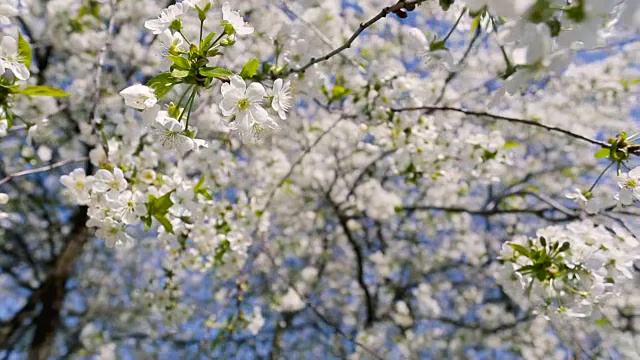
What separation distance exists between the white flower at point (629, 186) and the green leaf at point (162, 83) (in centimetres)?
108

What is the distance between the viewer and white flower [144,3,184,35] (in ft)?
3.71

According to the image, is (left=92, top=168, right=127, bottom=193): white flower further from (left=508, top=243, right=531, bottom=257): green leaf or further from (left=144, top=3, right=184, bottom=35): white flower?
(left=508, top=243, right=531, bottom=257): green leaf

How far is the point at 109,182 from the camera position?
1.51 m

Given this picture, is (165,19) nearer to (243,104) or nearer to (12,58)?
(243,104)

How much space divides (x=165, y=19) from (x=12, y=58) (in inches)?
19.7

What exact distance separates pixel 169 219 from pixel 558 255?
1.20 m

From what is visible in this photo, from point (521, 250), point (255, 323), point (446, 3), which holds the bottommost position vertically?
point (255, 323)

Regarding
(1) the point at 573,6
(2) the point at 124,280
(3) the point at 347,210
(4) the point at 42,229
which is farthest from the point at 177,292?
(2) the point at 124,280

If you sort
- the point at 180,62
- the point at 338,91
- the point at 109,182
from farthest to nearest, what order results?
1. the point at 338,91
2. the point at 109,182
3. the point at 180,62

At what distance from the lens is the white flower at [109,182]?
4.90ft

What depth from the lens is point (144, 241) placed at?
14.9ft

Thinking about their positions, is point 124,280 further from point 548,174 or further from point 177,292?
point 548,174

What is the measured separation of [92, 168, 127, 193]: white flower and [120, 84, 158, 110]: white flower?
18.4 inches

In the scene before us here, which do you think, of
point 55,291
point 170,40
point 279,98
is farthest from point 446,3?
point 55,291
